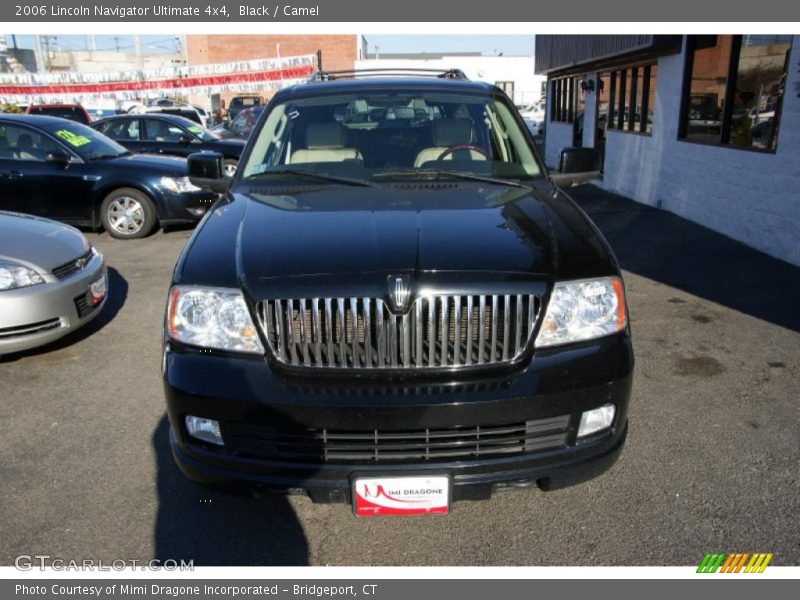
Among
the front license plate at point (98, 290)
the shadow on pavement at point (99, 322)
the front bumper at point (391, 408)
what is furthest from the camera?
the front license plate at point (98, 290)

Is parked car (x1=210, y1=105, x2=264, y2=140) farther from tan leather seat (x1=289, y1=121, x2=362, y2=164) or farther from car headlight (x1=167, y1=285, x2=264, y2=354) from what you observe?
car headlight (x1=167, y1=285, x2=264, y2=354)

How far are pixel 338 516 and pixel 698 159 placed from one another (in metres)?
8.37

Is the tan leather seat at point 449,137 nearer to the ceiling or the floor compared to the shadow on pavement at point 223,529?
nearer to the ceiling

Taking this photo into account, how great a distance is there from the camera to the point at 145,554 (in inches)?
105

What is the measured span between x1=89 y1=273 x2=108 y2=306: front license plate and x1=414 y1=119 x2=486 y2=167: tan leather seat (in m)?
2.87

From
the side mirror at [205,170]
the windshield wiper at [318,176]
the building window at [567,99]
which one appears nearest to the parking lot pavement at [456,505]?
the side mirror at [205,170]

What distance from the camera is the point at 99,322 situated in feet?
18.3

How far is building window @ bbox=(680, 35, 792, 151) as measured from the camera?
301 inches

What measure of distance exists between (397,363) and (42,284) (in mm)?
3262

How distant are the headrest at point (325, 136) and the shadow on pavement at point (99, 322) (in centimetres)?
265

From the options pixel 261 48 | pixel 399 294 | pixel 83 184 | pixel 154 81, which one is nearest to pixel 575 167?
pixel 399 294

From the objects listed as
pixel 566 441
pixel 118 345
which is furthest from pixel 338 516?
pixel 118 345

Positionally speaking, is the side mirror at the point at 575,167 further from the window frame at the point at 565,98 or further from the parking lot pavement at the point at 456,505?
the window frame at the point at 565,98

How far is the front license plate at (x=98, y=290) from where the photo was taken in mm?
4996
